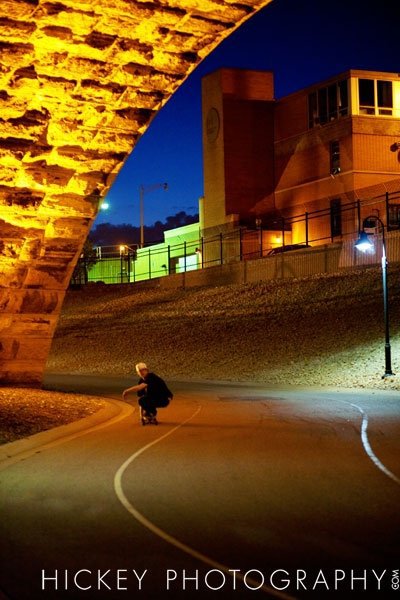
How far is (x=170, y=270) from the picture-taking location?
202ft

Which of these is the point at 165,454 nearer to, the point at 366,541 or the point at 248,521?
the point at 248,521

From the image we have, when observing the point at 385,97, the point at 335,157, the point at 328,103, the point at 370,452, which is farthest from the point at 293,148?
the point at 370,452

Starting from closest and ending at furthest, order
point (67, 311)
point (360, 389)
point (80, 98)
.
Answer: point (80, 98)
point (360, 389)
point (67, 311)

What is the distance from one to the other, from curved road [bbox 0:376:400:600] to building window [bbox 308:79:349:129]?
128 ft

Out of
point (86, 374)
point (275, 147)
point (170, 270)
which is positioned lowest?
point (86, 374)

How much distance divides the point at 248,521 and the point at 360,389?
18538 millimetres

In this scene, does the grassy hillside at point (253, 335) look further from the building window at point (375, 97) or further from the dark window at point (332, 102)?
the building window at point (375, 97)

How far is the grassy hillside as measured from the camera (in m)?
29.8

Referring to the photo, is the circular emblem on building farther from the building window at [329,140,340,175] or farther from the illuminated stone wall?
the illuminated stone wall

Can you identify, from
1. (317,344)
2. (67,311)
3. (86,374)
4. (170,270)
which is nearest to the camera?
(317,344)

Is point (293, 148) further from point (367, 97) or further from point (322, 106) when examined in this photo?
point (367, 97)

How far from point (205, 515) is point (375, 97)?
46237 millimetres

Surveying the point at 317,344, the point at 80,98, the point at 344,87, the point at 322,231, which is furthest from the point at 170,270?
the point at 80,98

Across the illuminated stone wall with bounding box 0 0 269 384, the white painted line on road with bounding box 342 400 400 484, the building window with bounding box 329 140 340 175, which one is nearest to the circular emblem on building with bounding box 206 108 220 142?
the building window with bounding box 329 140 340 175
